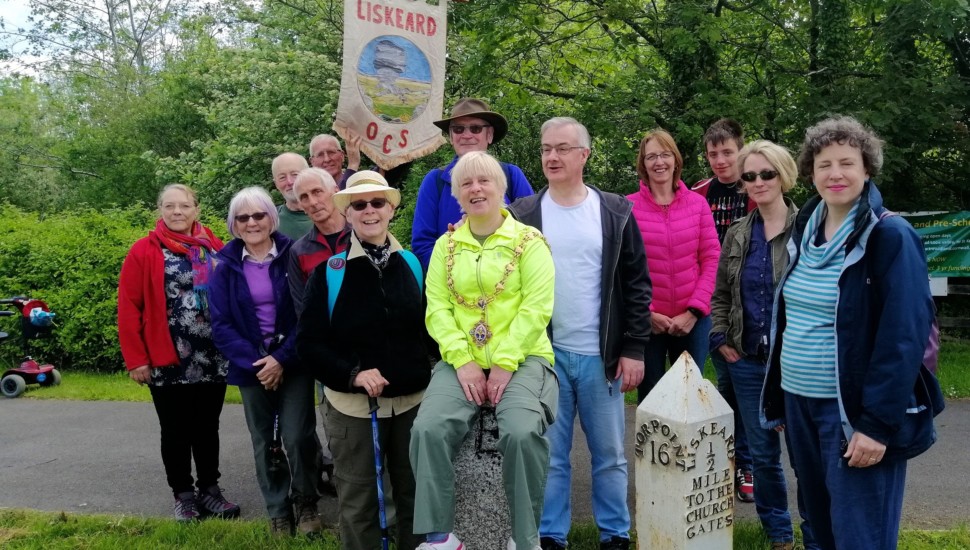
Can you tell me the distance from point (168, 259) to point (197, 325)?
0.45 m

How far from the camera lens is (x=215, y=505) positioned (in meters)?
4.68

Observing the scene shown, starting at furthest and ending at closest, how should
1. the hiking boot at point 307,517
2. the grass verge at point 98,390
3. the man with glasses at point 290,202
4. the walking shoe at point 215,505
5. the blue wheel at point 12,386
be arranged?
the blue wheel at point 12,386
the grass verge at point 98,390
the man with glasses at point 290,202
the walking shoe at point 215,505
the hiking boot at point 307,517

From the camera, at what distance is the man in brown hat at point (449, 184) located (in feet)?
13.7

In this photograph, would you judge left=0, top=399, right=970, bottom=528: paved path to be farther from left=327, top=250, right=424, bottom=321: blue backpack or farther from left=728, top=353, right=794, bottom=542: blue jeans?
left=327, top=250, right=424, bottom=321: blue backpack

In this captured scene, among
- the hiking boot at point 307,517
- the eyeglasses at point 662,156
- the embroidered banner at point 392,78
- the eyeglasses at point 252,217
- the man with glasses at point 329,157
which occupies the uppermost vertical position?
the embroidered banner at point 392,78

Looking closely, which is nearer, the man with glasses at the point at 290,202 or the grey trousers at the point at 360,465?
the grey trousers at the point at 360,465

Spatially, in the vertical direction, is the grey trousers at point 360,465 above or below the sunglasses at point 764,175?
below

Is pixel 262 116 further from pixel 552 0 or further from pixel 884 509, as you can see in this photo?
pixel 884 509

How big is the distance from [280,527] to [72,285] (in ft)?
19.3

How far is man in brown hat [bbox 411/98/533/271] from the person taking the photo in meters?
4.18

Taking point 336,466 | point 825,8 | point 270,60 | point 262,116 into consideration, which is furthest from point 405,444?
point 270,60

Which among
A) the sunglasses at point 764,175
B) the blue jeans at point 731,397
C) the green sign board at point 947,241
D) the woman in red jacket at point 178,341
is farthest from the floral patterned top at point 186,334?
the green sign board at point 947,241

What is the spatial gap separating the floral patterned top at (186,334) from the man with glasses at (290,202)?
68 cm

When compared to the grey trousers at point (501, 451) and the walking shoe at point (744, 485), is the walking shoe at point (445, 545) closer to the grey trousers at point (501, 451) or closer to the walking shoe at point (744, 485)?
the grey trousers at point (501, 451)
